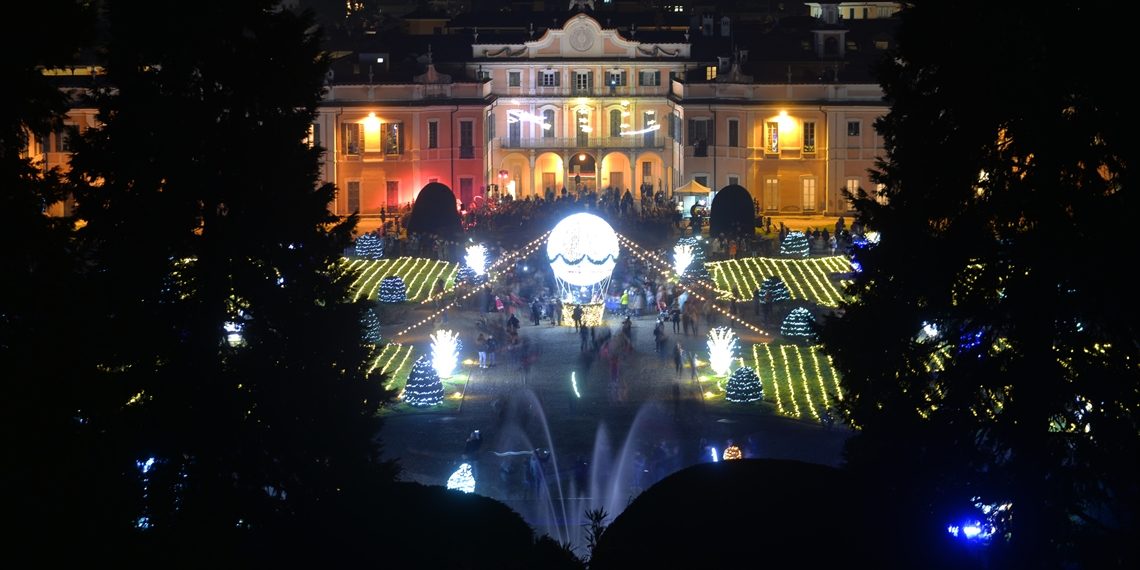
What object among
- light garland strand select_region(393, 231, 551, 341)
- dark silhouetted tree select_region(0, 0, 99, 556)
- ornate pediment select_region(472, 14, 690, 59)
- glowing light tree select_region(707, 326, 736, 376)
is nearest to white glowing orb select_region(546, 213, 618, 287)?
light garland strand select_region(393, 231, 551, 341)

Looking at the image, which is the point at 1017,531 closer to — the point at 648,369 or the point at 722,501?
the point at 722,501

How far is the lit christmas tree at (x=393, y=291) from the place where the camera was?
5331 cm

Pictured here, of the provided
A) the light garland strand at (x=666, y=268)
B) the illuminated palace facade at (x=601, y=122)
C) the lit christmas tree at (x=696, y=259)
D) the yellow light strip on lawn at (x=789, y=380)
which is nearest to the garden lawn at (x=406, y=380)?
the yellow light strip on lawn at (x=789, y=380)

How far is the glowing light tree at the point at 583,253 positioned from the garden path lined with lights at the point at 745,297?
2.96 metres

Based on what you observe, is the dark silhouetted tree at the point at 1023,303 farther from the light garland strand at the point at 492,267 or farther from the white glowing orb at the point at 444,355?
the light garland strand at the point at 492,267

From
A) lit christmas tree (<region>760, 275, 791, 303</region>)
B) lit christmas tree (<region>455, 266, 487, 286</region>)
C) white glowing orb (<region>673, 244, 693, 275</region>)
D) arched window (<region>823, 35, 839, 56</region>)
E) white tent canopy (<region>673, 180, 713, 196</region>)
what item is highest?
arched window (<region>823, 35, 839, 56</region>)

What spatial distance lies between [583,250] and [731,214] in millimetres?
15887

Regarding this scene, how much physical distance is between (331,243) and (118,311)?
350 cm

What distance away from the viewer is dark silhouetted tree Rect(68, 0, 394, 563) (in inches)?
964

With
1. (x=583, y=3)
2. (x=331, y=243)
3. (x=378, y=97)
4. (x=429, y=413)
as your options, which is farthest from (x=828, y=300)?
(x=583, y=3)

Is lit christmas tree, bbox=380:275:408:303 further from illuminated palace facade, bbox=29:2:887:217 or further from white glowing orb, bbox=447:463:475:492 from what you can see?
illuminated palace facade, bbox=29:2:887:217

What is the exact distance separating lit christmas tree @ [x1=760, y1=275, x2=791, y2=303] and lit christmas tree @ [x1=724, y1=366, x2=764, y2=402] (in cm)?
1165

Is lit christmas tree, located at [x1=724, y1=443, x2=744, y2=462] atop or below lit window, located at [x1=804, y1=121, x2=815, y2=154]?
below

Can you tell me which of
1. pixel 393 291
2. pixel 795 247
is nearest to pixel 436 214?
pixel 393 291
